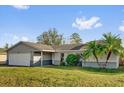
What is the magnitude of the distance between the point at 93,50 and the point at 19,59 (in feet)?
13.0

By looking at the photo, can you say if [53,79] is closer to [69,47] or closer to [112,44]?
[112,44]

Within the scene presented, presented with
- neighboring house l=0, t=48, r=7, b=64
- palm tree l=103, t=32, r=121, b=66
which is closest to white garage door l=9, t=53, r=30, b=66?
neighboring house l=0, t=48, r=7, b=64

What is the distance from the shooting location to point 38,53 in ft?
52.6

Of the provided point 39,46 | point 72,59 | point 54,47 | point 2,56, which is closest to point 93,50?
point 72,59

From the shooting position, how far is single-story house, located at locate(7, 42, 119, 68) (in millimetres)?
15125

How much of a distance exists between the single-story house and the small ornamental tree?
406 millimetres

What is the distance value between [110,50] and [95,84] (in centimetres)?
472

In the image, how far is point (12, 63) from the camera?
15250 mm

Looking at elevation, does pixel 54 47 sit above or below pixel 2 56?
above

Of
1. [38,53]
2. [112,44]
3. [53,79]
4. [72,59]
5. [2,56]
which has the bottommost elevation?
[53,79]

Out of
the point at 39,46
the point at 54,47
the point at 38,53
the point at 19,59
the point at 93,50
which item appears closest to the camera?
the point at 93,50

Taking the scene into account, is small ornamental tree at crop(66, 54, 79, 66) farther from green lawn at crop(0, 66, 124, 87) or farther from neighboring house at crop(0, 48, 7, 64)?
green lawn at crop(0, 66, 124, 87)
